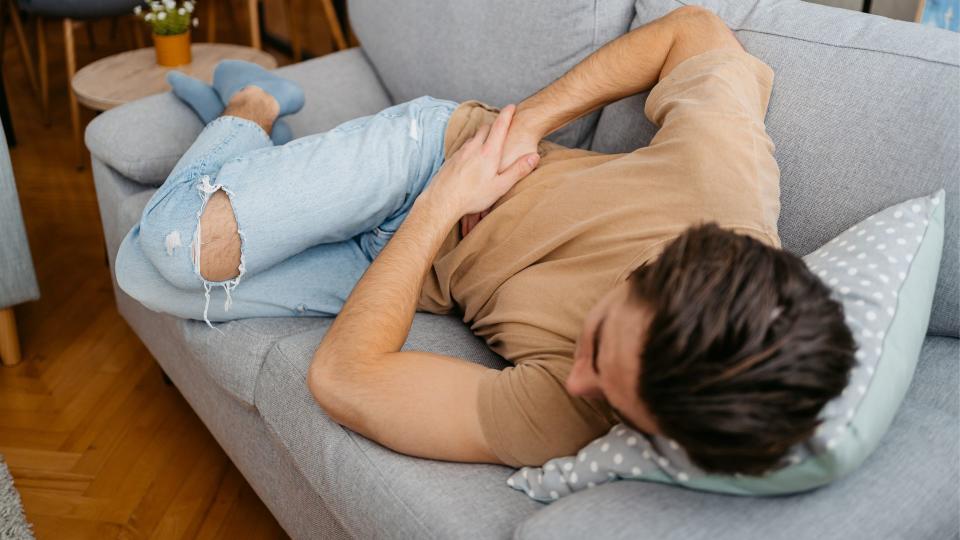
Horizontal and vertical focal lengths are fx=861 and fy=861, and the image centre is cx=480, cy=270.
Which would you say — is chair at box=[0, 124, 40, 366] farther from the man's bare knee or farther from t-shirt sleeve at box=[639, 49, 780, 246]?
t-shirt sleeve at box=[639, 49, 780, 246]

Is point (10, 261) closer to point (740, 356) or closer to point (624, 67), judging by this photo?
point (624, 67)

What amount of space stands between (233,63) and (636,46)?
2.95 feet

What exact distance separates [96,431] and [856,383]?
59.2 inches

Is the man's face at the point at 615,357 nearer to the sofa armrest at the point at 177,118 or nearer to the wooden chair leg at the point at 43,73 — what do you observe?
the sofa armrest at the point at 177,118

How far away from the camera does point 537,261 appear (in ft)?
4.05

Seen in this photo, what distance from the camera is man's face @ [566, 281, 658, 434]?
0.85 meters

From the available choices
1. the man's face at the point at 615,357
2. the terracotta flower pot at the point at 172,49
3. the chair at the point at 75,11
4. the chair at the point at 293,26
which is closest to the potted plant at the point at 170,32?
the terracotta flower pot at the point at 172,49

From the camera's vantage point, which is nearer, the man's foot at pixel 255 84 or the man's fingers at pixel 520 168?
the man's fingers at pixel 520 168

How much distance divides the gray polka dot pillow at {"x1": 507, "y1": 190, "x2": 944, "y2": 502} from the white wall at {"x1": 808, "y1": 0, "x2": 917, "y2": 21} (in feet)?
2.97

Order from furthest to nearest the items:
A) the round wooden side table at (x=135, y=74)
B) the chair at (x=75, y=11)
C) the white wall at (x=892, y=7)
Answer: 1. the chair at (x=75, y=11)
2. the round wooden side table at (x=135, y=74)
3. the white wall at (x=892, y=7)

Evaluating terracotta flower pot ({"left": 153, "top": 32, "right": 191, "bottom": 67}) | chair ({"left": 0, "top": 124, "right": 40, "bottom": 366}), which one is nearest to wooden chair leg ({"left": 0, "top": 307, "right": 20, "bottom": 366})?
chair ({"left": 0, "top": 124, "right": 40, "bottom": 366})

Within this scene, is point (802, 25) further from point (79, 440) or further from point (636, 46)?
point (79, 440)

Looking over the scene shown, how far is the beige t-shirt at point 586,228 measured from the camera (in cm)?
104

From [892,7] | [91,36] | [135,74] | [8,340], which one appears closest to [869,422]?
[892,7]
